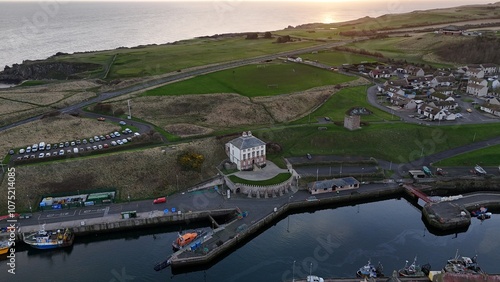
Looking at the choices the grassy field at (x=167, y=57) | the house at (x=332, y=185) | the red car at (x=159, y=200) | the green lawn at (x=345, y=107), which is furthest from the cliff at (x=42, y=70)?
the house at (x=332, y=185)

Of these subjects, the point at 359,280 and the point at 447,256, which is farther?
the point at 447,256

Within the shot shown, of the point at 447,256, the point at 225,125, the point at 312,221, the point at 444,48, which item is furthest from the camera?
the point at 444,48

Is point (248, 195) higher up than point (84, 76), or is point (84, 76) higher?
point (84, 76)

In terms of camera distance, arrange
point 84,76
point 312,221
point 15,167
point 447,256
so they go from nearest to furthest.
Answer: point 447,256 → point 312,221 → point 15,167 → point 84,76

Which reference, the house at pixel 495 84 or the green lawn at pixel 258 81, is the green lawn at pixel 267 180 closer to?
the green lawn at pixel 258 81

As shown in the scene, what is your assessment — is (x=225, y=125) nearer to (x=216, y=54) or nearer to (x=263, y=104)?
(x=263, y=104)

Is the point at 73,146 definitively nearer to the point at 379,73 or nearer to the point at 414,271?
the point at 414,271

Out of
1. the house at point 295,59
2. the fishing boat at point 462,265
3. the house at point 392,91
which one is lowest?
the fishing boat at point 462,265

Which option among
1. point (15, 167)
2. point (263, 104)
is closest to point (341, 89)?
point (263, 104)
